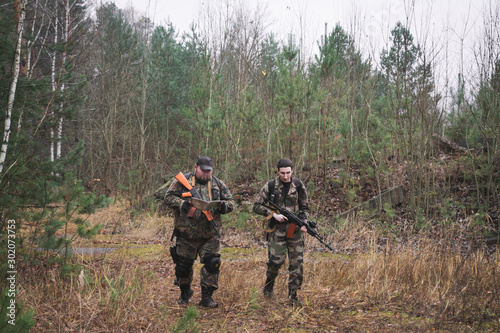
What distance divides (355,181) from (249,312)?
8224 millimetres

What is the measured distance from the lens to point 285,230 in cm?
479

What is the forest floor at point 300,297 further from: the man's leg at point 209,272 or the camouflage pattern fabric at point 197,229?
the camouflage pattern fabric at point 197,229

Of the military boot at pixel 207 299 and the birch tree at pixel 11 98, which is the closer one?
the birch tree at pixel 11 98

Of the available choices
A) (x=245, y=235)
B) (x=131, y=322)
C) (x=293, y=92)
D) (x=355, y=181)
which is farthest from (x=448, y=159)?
(x=131, y=322)

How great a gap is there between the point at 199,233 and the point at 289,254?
1.17 m

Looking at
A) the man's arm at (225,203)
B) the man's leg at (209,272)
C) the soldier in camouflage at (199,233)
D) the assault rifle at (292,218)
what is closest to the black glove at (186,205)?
the soldier in camouflage at (199,233)

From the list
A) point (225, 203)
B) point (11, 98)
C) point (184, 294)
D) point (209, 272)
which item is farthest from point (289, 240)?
point (11, 98)

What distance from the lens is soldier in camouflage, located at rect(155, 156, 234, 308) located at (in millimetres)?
4617

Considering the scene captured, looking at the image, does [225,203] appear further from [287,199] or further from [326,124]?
[326,124]

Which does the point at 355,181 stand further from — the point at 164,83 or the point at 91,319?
the point at 164,83

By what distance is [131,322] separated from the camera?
374cm

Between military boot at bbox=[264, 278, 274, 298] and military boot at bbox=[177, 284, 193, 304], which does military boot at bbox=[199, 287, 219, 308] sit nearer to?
military boot at bbox=[177, 284, 193, 304]

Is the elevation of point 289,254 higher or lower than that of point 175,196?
lower

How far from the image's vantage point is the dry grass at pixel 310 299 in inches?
149
